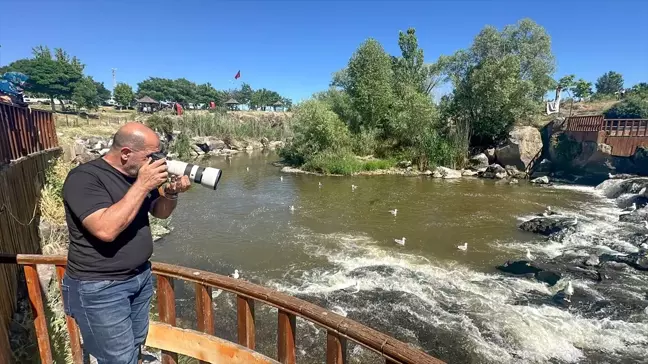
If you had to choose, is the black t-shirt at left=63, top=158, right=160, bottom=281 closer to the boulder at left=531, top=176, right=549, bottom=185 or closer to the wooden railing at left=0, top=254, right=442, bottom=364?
the wooden railing at left=0, top=254, right=442, bottom=364

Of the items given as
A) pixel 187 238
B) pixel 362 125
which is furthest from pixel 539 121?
pixel 187 238

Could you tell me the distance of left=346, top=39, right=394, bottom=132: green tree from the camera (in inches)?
1184

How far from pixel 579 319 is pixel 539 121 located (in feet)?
85.4

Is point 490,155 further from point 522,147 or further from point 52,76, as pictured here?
point 52,76

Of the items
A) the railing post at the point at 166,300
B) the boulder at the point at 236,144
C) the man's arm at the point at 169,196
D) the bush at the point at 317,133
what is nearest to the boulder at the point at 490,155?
the bush at the point at 317,133

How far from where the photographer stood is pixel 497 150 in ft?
88.6

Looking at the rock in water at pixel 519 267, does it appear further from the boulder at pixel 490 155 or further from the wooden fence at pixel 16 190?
the boulder at pixel 490 155

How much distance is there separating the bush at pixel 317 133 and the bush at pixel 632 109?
23.5m

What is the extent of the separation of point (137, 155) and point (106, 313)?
3.03 feet

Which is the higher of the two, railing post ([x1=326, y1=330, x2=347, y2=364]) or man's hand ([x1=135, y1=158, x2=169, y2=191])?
man's hand ([x1=135, y1=158, x2=169, y2=191])

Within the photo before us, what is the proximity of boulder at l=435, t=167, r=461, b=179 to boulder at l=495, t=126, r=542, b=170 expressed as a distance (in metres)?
3.81

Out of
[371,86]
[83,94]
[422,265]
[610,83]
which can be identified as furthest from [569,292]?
[610,83]

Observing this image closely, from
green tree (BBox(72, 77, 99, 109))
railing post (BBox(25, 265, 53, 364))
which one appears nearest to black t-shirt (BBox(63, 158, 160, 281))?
railing post (BBox(25, 265, 53, 364))

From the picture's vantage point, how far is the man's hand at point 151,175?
6.51ft
